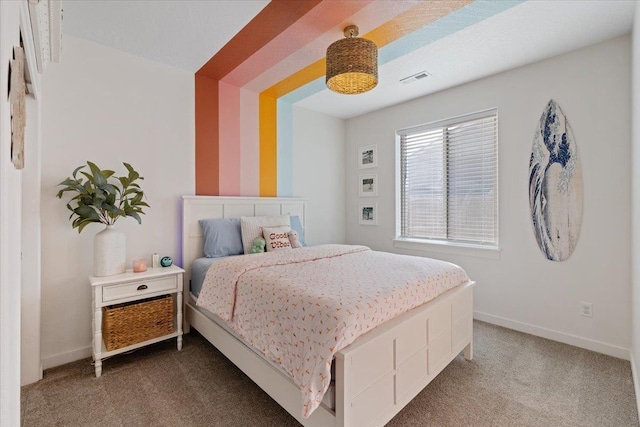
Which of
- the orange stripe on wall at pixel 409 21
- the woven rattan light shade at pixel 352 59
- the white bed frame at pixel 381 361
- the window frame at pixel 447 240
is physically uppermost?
the orange stripe on wall at pixel 409 21

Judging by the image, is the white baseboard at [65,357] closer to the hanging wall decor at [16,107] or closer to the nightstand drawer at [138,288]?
the nightstand drawer at [138,288]

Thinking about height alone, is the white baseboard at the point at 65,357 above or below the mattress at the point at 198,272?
below

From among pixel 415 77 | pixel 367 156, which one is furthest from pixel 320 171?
pixel 415 77

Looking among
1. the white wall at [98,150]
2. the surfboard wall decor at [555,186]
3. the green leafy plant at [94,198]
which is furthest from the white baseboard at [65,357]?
the surfboard wall decor at [555,186]

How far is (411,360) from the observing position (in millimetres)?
1687

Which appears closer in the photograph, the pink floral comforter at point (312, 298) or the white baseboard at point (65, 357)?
the pink floral comforter at point (312, 298)

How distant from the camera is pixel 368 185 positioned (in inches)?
168

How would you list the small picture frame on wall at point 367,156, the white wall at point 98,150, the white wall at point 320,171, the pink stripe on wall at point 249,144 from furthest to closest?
the small picture frame on wall at point 367,156
the white wall at point 320,171
the pink stripe on wall at point 249,144
the white wall at point 98,150

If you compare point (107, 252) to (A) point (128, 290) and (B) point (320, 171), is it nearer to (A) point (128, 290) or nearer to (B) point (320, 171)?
(A) point (128, 290)

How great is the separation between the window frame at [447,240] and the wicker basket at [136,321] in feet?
9.04

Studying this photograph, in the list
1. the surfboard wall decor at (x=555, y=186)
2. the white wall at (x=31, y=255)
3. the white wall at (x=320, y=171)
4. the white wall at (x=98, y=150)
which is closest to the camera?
the white wall at (x=31, y=255)

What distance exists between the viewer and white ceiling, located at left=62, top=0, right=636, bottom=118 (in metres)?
2.04

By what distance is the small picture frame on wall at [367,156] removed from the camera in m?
4.16

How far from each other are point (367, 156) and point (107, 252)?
3.26 m
